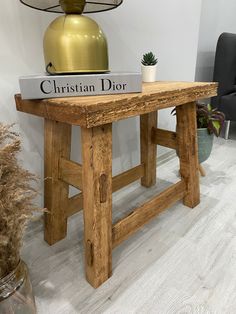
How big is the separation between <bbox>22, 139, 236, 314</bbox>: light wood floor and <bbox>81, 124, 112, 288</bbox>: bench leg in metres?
0.07

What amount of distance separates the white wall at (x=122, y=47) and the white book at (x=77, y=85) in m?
0.24

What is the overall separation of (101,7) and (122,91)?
13.8 inches

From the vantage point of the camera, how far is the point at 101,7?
78 cm

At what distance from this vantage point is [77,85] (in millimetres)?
588

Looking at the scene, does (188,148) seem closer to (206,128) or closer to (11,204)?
(206,128)

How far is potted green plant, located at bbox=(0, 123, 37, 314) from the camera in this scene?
482 mm

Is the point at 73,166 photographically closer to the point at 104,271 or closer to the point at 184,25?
the point at 104,271

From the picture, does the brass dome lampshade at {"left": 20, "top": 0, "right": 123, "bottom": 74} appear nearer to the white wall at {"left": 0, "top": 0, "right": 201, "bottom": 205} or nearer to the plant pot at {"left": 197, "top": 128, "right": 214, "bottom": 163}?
the white wall at {"left": 0, "top": 0, "right": 201, "bottom": 205}

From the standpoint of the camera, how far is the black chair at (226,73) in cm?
174

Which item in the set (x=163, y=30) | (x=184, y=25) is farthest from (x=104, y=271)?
(x=184, y=25)

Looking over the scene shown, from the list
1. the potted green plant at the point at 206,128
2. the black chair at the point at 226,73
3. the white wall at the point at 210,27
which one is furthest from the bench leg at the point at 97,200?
the white wall at the point at 210,27

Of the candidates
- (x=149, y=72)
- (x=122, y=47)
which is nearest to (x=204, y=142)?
(x=149, y=72)

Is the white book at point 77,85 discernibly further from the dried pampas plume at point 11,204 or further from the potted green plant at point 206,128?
the potted green plant at point 206,128

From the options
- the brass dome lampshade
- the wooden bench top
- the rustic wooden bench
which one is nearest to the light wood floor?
the rustic wooden bench
